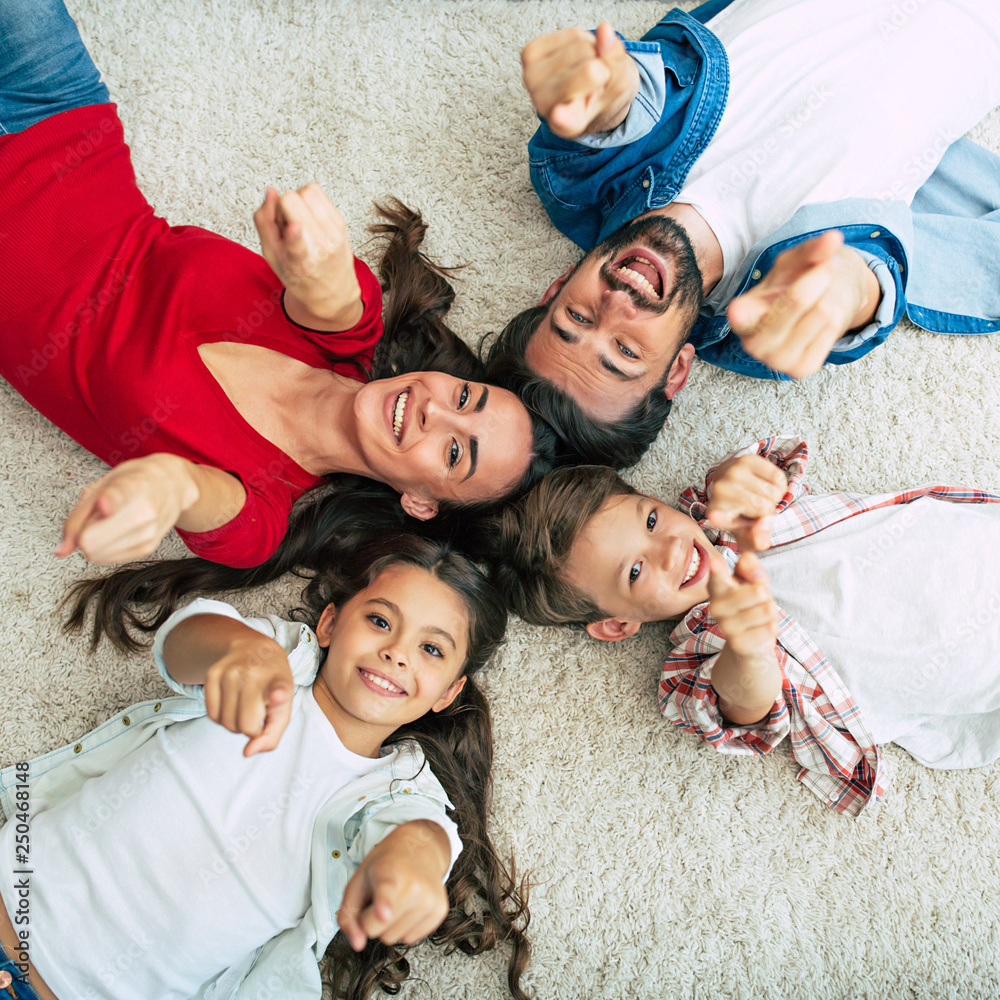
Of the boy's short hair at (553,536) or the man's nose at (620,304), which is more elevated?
the man's nose at (620,304)

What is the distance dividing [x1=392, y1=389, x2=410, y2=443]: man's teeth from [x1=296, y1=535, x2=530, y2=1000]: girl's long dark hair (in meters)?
0.20

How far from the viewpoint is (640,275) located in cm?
114

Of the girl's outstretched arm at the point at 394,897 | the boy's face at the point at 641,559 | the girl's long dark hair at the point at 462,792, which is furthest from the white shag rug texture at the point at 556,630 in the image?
the girl's outstretched arm at the point at 394,897

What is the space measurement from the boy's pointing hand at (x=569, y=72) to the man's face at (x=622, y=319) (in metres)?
0.24

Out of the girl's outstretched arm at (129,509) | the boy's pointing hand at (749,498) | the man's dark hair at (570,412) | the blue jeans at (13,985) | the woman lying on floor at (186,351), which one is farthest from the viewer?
the man's dark hair at (570,412)

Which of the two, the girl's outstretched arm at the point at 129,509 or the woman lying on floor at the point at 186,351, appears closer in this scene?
the girl's outstretched arm at the point at 129,509

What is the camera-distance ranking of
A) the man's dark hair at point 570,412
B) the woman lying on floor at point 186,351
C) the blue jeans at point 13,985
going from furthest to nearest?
the man's dark hair at point 570,412
the woman lying on floor at point 186,351
the blue jeans at point 13,985

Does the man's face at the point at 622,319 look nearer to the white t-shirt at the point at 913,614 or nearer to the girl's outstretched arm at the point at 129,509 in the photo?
the white t-shirt at the point at 913,614

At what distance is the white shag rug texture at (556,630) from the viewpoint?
1.19 m

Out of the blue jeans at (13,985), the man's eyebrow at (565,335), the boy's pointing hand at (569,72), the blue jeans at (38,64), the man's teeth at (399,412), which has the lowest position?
the blue jeans at (13,985)

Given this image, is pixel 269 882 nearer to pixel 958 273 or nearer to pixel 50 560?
pixel 50 560

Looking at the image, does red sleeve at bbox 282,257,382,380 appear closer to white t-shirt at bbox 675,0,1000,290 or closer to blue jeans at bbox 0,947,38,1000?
white t-shirt at bbox 675,0,1000,290

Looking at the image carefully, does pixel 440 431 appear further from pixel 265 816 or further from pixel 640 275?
pixel 265 816

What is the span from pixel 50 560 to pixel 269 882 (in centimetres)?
64
